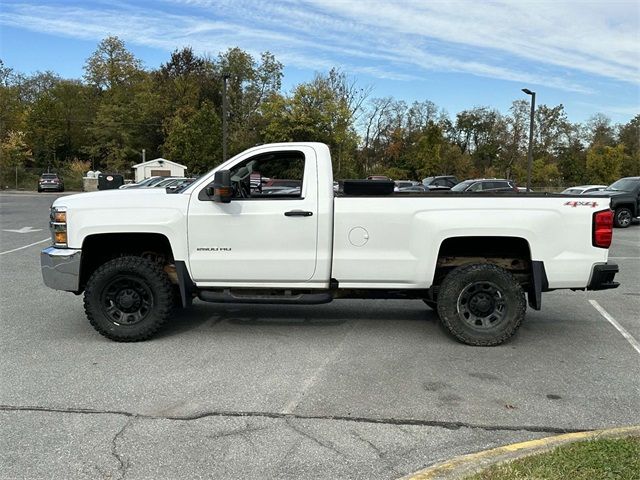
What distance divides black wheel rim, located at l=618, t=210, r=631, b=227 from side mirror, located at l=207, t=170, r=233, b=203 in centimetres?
1840

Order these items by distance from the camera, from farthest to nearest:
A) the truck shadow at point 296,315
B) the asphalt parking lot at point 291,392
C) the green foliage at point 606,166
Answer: the green foliage at point 606,166 → the truck shadow at point 296,315 → the asphalt parking lot at point 291,392

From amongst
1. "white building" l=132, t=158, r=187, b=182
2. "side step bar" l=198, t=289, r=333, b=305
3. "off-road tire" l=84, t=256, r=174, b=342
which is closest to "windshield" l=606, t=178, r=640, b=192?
"side step bar" l=198, t=289, r=333, b=305

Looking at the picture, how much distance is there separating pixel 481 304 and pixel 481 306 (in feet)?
0.07

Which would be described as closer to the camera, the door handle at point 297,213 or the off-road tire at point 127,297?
the door handle at point 297,213

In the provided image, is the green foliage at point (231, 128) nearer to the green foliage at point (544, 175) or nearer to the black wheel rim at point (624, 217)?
the green foliage at point (544, 175)

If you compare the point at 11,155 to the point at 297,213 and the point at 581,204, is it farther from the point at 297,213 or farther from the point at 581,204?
the point at 581,204

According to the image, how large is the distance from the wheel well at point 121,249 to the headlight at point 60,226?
252mm

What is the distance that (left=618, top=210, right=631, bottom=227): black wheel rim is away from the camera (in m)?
20.2

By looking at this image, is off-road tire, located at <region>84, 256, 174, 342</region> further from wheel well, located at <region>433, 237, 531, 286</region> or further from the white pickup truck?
wheel well, located at <region>433, 237, 531, 286</region>

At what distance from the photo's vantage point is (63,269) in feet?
19.4

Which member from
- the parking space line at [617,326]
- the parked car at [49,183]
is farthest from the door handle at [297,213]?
the parked car at [49,183]

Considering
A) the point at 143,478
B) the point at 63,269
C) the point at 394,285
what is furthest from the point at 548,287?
the point at 63,269

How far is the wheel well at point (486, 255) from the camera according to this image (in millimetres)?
6074

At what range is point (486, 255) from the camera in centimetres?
619
